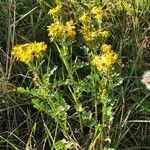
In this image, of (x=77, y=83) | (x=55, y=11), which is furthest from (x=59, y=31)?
(x=77, y=83)

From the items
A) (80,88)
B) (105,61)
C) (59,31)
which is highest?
(59,31)

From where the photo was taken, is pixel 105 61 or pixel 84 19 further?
pixel 84 19

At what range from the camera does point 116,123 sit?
1926mm

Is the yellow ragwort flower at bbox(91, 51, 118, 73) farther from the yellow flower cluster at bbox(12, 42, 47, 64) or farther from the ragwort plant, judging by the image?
the yellow flower cluster at bbox(12, 42, 47, 64)

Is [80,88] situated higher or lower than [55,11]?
lower

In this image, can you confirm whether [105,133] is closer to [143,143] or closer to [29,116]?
[143,143]

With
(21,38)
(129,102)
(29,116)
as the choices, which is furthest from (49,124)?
(21,38)

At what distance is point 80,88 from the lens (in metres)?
1.78

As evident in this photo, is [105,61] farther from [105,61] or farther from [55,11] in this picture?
[55,11]

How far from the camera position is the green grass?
6.26 feet

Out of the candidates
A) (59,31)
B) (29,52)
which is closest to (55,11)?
(59,31)

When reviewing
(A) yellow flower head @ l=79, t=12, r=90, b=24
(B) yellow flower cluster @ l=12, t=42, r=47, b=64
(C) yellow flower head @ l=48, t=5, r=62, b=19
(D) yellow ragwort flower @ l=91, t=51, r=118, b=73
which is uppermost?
(C) yellow flower head @ l=48, t=5, r=62, b=19

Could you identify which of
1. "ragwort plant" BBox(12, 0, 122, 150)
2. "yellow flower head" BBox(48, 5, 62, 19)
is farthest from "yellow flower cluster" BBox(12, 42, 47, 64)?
"yellow flower head" BBox(48, 5, 62, 19)

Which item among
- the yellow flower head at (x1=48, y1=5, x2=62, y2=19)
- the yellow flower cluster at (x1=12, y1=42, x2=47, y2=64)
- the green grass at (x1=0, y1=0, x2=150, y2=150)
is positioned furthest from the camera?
the green grass at (x1=0, y1=0, x2=150, y2=150)
